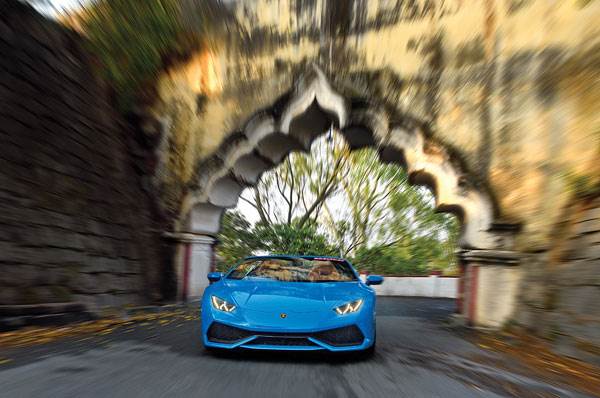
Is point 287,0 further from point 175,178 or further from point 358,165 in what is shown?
point 358,165

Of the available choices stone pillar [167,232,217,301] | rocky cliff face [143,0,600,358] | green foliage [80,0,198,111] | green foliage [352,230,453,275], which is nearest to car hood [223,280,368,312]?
rocky cliff face [143,0,600,358]

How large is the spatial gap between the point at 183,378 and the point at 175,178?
755 centimetres

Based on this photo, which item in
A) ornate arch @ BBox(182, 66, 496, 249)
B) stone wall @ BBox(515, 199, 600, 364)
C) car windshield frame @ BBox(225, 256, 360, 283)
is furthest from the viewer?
ornate arch @ BBox(182, 66, 496, 249)

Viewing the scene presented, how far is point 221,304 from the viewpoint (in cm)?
446

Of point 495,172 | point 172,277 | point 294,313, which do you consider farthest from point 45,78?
point 495,172

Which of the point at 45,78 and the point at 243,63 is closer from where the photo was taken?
the point at 45,78

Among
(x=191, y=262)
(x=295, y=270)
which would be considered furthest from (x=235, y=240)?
(x=295, y=270)

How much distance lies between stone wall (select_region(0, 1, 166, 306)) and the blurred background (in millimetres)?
35

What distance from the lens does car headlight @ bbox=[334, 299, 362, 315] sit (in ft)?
14.2

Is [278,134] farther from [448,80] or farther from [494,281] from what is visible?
[494,281]

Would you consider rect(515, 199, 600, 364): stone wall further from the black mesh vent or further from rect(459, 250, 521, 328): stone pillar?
the black mesh vent

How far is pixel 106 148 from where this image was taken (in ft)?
29.1

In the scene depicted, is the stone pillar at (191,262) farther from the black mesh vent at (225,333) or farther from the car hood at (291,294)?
the black mesh vent at (225,333)

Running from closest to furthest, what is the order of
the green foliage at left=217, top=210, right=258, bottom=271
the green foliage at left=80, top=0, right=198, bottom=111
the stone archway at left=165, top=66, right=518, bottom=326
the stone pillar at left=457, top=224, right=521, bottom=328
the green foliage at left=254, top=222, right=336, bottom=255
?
the stone pillar at left=457, top=224, right=521, bottom=328 → the stone archway at left=165, top=66, right=518, bottom=326 → the green foliage at left=80, top=0, right=198, bottom=111 → the green foliage at left=254, top=222, right=336, bottom=255 → the green foliage at left=217, top=210, right=258, bottom=271
